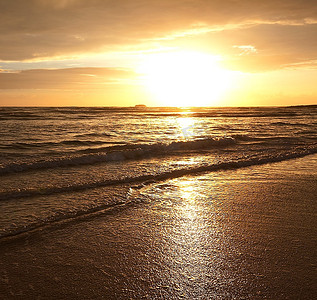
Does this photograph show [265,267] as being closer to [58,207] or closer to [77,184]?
[58,207]

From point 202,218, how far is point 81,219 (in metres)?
2.04

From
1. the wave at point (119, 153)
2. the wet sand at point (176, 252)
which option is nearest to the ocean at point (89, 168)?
the wave at point (119, 153)

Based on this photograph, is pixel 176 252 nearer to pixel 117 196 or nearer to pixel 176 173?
pixel 117 196

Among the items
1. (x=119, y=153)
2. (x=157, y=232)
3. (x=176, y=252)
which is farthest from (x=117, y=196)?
(x=119, y=153)

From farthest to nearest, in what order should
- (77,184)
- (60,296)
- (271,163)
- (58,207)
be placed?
(271,163) < (77,184) < (58,207) < (60,296)

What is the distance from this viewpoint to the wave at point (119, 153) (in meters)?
8.99

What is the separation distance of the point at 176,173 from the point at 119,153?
3.45 m

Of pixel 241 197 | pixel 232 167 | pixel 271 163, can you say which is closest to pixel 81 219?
pixel 241 197

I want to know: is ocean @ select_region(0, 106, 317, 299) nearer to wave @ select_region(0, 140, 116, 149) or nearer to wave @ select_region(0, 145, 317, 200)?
wave @ select_region(0, 145, 317, 200)

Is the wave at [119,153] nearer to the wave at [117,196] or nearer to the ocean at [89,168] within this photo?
the ocean at [89,168]

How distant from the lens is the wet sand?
9.78ft

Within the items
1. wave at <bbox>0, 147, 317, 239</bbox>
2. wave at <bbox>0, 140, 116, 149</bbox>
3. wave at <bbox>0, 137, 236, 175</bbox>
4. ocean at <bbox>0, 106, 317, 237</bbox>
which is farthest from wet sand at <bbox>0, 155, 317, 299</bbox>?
wave at <bbox>0, 140, 116, 149</bbox>

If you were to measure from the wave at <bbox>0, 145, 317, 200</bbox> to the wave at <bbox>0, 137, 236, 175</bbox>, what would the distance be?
2.62 metres

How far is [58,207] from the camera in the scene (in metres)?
5.46
